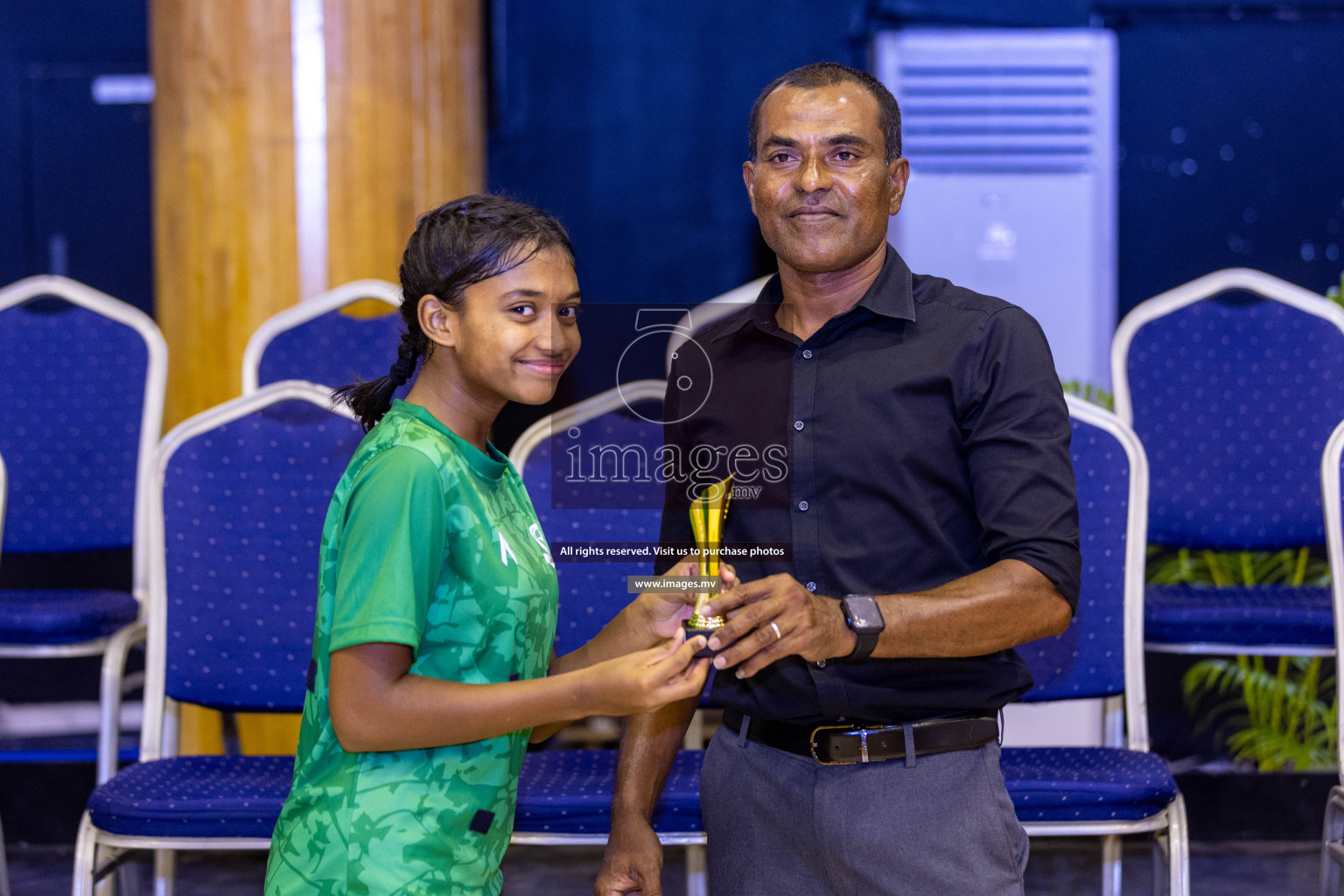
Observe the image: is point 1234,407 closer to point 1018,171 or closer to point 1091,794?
point 1091,794

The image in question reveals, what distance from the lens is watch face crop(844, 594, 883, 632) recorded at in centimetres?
109

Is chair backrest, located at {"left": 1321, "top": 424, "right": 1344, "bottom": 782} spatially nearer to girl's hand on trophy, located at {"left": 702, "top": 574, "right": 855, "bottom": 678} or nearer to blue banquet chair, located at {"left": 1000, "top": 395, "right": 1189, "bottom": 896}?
blue banquet chair, located at {"left": 1000, "top": 395, "right": 1189, "bottom": 896}

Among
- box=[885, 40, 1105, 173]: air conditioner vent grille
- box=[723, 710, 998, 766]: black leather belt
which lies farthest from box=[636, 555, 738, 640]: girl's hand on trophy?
box=[885, 40, 1105, 173]: air conditioner vent grille

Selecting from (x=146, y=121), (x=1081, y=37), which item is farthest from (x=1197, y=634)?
(x=146, y=121)

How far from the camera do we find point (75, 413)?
2.80 m

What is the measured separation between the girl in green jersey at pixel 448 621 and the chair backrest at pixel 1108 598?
1181 millimetres

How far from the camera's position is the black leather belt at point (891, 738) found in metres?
1.24

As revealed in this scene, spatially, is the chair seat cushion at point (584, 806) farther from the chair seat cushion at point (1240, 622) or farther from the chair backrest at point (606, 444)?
the chair seat cushion at point (1240, 622)

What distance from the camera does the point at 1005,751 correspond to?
1.98 metres

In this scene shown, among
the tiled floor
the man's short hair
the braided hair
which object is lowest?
the tiled floor

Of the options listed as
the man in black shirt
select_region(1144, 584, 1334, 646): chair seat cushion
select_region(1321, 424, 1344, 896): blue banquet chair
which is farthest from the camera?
select_region(1144, 584, 1334, 646): chair seat cushion

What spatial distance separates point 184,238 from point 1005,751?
2368 mm

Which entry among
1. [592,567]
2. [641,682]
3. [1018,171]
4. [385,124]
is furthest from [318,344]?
[1018,171]

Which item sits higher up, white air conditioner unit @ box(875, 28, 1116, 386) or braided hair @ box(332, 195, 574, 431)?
white air conditioner unit @ box(875, 28, 1116, 386)
